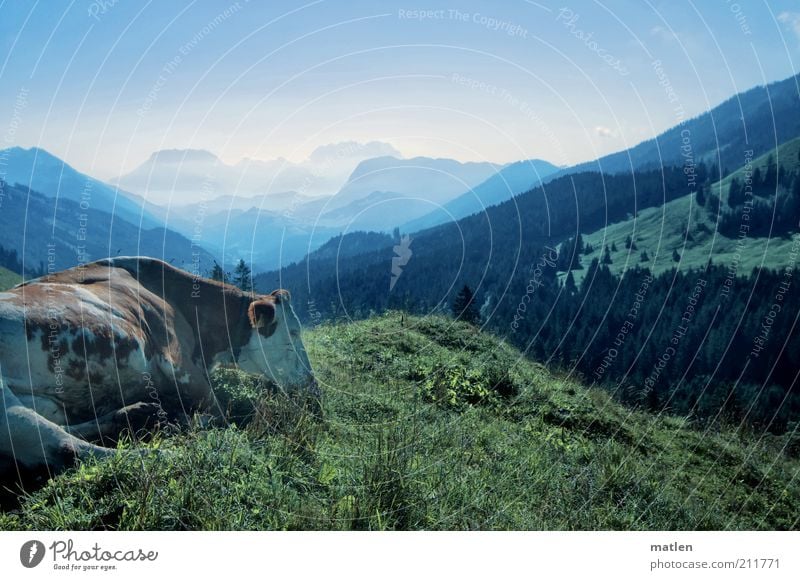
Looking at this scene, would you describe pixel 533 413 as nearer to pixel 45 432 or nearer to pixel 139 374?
pixel 139 374

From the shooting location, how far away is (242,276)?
1009 cm

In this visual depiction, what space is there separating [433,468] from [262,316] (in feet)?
12.3

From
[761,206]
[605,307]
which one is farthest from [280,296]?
[761,206]

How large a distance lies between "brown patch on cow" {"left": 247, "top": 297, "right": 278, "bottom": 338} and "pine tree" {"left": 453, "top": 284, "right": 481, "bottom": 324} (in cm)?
682

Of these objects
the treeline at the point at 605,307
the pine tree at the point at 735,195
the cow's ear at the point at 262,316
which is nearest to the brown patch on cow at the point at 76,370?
the cow's ear at the point at 262,316

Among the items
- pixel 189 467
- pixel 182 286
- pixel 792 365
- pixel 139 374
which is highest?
pixel 182 286

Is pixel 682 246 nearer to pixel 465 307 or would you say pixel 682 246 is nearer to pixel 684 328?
pixel 684 328

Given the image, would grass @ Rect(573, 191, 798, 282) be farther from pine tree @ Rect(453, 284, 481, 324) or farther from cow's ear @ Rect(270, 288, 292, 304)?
cow's ear @ Rect(270, 288, 292, 304)

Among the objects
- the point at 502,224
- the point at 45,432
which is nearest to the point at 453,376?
the point at 45,432

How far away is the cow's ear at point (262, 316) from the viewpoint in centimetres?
898

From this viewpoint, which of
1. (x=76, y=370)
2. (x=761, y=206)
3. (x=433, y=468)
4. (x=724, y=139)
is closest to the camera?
(x=433, y=468)

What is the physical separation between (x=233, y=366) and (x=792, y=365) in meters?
29.0

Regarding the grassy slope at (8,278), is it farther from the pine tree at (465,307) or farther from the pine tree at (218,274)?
the pine tree at (465,307)

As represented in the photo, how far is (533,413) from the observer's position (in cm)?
1055
